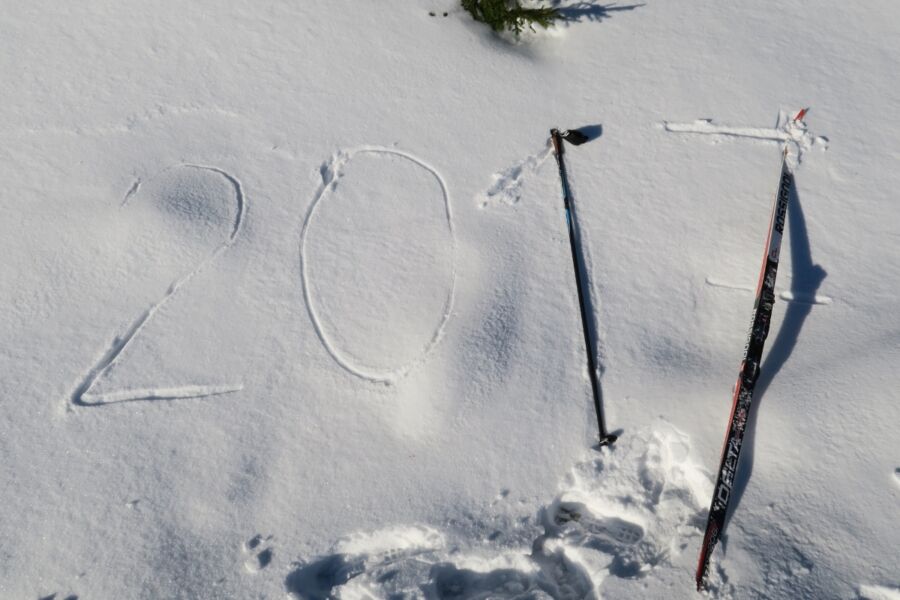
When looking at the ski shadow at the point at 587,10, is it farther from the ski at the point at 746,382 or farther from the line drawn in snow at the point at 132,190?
the line drawn in snow at the point at 132,190

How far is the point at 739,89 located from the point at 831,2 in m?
1.80

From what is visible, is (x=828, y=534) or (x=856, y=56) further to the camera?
(x=856, y=56)

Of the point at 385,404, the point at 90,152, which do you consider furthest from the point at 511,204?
the point at 90,152

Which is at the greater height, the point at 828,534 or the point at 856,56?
the point at 856,56

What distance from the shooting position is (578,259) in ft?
19.3

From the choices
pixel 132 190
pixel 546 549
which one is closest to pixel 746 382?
pixel 546 549

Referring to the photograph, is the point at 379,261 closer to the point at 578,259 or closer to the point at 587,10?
the point at 578,259

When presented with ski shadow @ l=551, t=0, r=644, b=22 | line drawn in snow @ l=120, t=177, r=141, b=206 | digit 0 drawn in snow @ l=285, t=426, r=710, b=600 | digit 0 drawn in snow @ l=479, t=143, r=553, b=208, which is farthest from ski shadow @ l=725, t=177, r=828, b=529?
line drawn in snow @ l=120, t=177, r=141, b=206

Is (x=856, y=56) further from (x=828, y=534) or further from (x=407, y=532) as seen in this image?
(x=407, y=532)

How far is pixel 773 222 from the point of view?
5.86 meters

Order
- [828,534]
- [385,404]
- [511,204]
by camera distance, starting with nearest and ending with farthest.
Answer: [828,534], [385,404], [511,204]

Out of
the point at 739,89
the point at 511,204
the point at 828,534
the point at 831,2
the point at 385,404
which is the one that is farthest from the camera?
the point at 831,2

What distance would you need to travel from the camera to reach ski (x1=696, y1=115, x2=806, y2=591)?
470 cm

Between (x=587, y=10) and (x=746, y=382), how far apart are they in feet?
14.4
